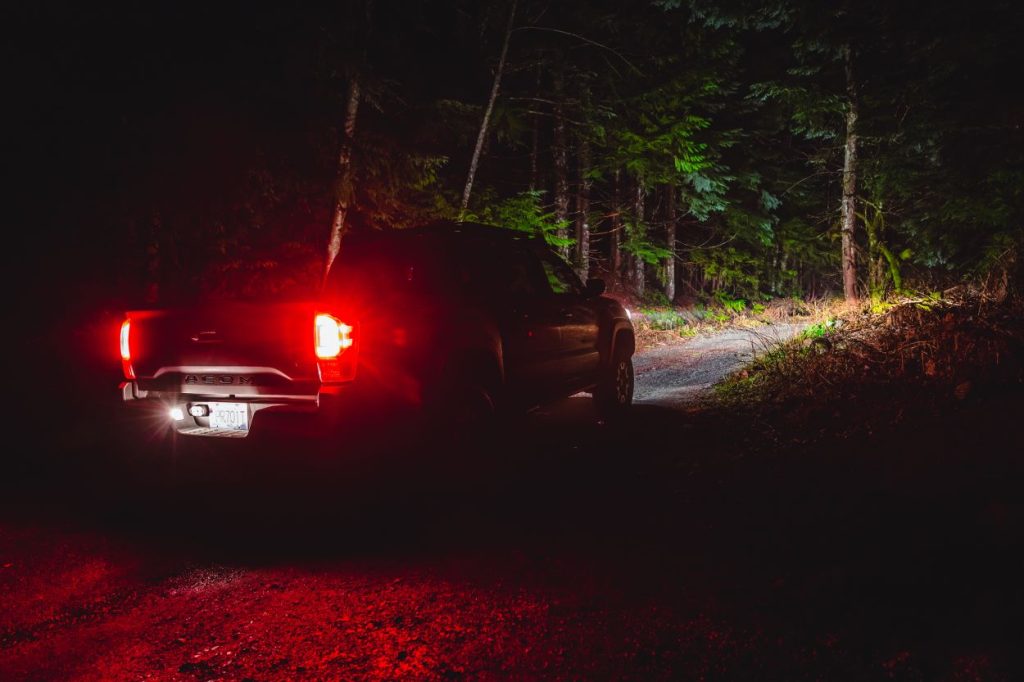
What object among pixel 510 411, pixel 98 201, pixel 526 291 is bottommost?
pixel 510 411

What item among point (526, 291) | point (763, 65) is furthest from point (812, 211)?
point (526, 291)

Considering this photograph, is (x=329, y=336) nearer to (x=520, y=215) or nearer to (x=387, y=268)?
(x=387, y=268)

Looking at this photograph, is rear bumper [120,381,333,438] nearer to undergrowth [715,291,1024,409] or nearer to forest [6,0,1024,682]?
forest [6,0,1024,682]

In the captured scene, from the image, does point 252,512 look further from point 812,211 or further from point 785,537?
point 812,211

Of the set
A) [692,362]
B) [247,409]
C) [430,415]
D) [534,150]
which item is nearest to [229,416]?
[247,409]

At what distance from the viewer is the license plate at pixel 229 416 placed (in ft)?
14.3

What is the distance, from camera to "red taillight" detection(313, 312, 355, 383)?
4.14 meters

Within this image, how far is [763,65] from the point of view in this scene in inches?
944

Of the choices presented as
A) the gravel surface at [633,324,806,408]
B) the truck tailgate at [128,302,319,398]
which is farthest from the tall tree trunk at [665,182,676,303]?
the truck tailgate at [128,302,319,398]

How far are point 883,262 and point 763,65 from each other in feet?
46.9

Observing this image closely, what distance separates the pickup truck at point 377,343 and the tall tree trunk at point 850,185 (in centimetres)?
1184

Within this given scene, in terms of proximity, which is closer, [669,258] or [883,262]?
[883,262]

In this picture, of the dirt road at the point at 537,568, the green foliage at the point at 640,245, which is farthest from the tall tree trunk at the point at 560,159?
the dirt road at the point at 537,568

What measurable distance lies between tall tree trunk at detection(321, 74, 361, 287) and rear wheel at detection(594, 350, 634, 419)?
5.69 metres
